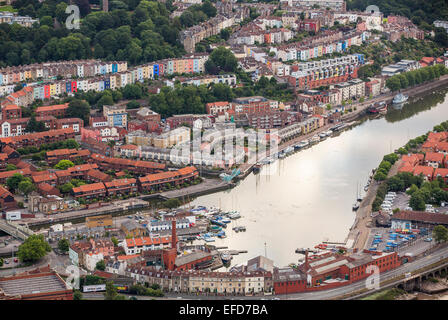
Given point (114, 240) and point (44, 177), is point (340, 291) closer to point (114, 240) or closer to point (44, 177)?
point (114, 240)

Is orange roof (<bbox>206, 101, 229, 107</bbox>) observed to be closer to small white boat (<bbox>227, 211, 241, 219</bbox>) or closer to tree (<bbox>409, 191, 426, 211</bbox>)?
small white boat (<bbox>227, 211, 241, 219</bbox>)

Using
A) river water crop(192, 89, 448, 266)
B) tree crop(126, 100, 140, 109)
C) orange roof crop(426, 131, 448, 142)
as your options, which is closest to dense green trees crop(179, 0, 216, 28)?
tree crop(126, 100, 140, 109)

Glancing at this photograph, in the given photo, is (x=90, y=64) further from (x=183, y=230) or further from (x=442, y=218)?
(x=442, y=218)

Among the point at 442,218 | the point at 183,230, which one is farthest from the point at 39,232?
the point at 442,218

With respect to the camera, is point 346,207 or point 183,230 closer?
point 183,230

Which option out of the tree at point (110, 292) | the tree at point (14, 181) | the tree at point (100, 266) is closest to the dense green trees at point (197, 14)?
the tree at point (14, 181)

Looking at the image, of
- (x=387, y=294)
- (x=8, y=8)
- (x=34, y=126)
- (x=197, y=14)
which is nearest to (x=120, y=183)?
(x=34, y=126)

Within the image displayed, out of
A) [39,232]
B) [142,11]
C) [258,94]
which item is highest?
[142,11]
